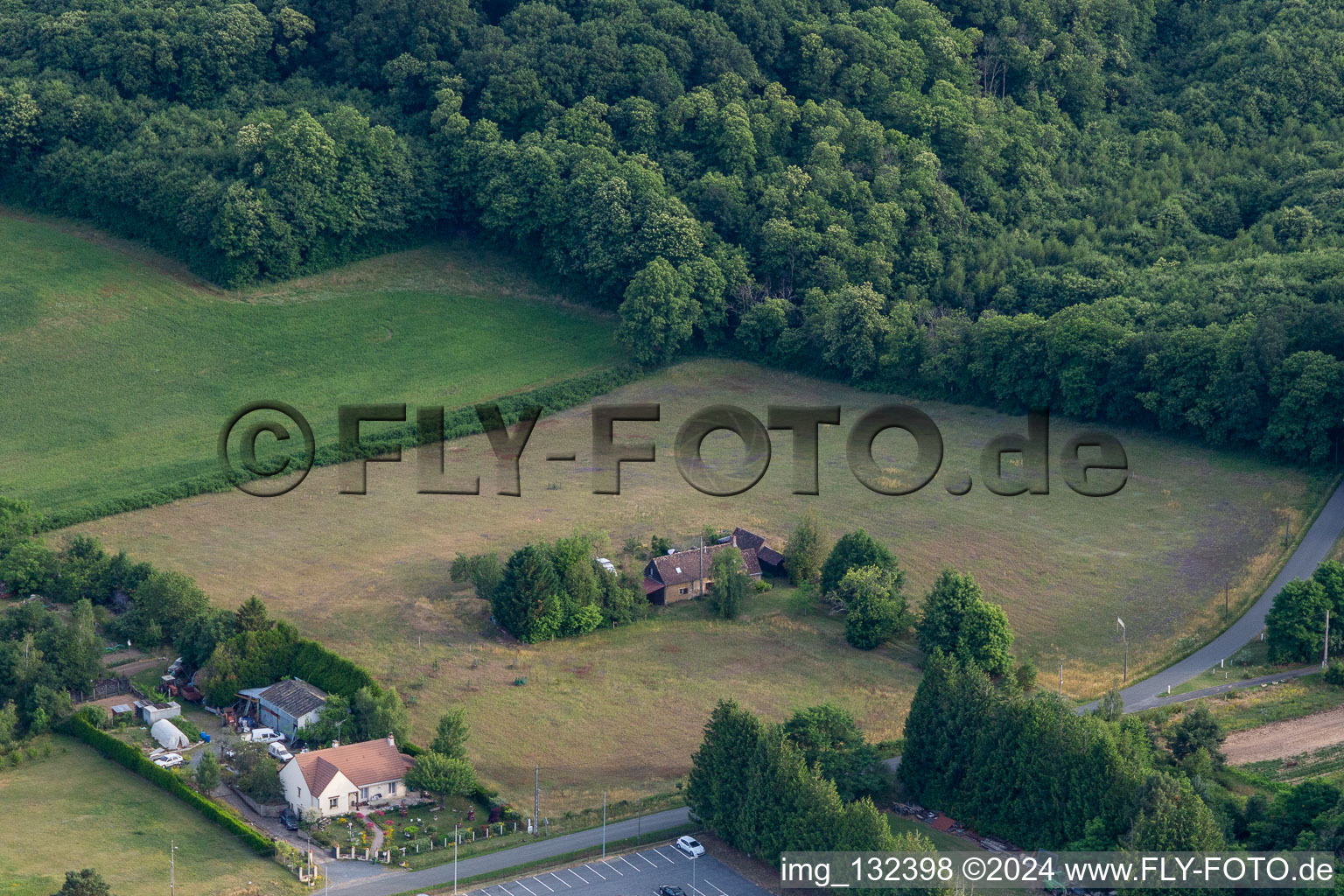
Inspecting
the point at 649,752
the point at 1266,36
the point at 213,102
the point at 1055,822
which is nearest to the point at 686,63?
the point at 213,102

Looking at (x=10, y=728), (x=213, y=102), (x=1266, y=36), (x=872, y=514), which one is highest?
(x=1266, y=36)

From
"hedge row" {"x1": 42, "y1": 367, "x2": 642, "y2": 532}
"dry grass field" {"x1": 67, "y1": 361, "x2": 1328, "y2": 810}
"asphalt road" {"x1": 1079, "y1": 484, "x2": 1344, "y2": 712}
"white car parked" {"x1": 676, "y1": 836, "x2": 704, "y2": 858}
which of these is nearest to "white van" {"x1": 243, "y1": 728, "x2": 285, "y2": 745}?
"dry grass field" {"x1": 67, "y1": 361, "x2": 1328, "y2": 810}

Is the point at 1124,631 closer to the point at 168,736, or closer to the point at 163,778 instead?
the point at 168,736

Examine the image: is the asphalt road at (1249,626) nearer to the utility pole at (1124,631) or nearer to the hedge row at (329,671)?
the utility pole at (1124,631)

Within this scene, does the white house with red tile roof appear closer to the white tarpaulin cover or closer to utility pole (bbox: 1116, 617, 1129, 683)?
the white tarpaulin cover

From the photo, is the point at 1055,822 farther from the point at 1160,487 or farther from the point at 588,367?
the point at 588,367

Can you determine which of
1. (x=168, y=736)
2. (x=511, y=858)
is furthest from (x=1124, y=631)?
(x=168, y=736)
